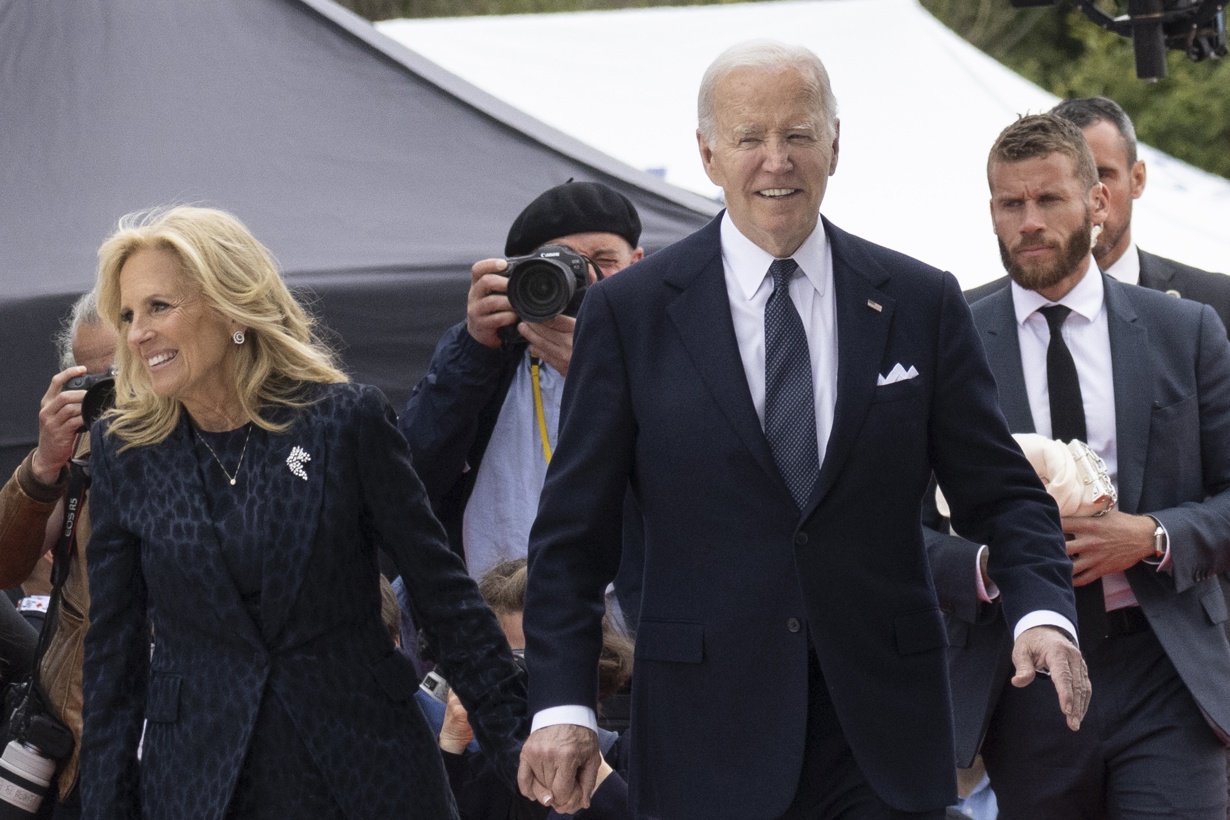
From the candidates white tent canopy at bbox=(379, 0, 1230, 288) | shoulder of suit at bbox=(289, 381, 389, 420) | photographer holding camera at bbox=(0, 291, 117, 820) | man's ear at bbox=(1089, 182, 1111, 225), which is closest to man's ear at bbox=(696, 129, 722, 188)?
shoulder of suit at bbox=(289, 381, 389, 420)

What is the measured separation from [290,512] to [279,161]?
3.36 meters

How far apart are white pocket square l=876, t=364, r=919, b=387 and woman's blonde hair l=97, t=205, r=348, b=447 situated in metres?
1.10

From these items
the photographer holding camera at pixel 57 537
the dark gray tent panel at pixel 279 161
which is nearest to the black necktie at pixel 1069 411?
the dark gray tent panel at pixel 279 161

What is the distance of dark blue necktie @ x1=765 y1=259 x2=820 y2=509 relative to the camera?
3.03 meters

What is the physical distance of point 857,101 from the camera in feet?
37.5

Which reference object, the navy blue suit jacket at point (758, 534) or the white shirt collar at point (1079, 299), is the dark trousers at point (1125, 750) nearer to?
the white shirt collar at point (1079, 299)

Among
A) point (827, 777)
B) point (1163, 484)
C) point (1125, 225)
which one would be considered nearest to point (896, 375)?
point (827, 777)

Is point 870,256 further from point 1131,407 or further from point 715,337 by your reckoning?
point 1131,407

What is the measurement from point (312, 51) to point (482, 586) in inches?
121

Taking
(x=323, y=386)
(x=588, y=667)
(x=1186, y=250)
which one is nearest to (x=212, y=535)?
(x=323, y=386)

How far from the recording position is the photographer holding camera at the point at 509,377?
4.45m

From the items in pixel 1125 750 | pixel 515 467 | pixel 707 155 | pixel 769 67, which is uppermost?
pixel 769 67

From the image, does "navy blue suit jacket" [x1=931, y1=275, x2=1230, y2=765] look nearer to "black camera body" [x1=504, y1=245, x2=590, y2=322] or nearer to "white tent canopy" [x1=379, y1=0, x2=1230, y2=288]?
"black camera body" [x1=504, y1=245, x2=590, y2=322]

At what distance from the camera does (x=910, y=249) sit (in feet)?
33.4
